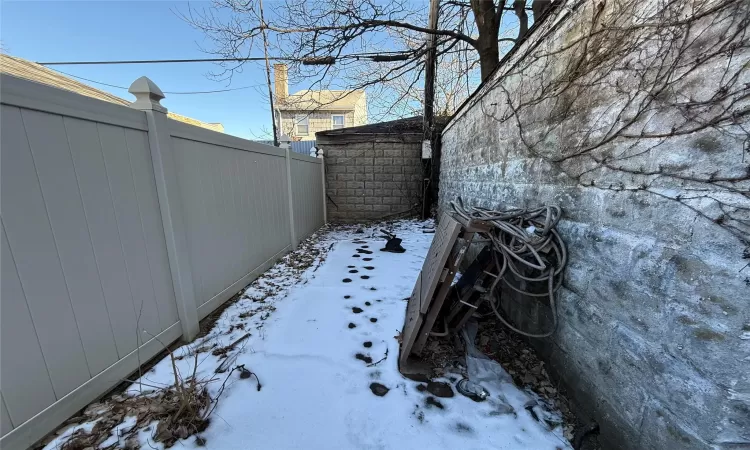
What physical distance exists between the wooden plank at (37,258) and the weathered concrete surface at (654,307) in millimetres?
2632

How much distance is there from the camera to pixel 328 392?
1.59m

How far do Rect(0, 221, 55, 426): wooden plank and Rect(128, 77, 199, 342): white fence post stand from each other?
77 centimetres

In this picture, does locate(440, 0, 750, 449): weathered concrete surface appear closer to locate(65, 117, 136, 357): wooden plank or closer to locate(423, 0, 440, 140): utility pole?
locate(65, 117, 136, 357): wooden plank

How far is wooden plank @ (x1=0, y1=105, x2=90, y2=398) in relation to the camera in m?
1.11

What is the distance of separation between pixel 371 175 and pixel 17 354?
6.27 metres

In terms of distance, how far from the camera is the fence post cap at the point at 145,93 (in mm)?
1725

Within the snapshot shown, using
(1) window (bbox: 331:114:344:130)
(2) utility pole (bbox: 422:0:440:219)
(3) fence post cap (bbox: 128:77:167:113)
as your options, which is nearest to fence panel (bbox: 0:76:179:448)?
(3) fence post cap (bbox: 128:77:167:113)

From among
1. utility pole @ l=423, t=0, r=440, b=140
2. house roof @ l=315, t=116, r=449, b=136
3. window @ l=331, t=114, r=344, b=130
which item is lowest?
house roof @ l=315, t=116, r=449, b=136

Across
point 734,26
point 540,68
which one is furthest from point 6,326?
point 540,68

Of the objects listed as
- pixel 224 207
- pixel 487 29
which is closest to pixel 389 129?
pixel 487 29

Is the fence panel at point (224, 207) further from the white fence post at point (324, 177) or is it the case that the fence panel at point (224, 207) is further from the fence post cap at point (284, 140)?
the white fence post at point (324, 177)

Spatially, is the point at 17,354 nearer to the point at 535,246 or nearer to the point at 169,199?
the point at 169,199

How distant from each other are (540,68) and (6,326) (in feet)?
10.6

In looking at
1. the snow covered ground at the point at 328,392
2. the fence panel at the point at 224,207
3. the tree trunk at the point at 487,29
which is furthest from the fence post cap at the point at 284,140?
the tree trunk at the point at 487,29
